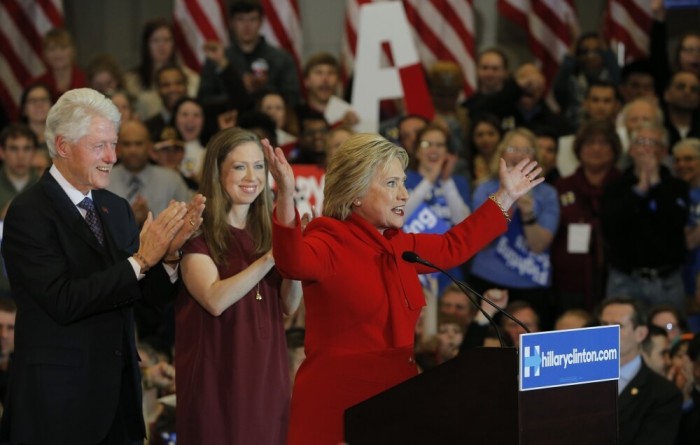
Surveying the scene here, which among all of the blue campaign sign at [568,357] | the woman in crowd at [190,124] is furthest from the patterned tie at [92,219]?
the woman in crowd at [190,124]

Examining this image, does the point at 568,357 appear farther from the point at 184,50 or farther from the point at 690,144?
the point at 184,50

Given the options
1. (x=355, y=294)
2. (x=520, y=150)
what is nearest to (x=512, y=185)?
(x=355, y=294)

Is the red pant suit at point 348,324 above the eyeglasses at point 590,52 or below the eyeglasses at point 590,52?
below

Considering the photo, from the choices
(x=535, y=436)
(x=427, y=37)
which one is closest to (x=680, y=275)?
(x=427, y=37)

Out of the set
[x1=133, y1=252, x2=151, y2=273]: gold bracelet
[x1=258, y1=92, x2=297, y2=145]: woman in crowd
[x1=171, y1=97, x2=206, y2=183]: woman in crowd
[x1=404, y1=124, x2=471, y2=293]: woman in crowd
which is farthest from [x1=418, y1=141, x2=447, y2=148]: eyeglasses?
[x1=133, y1=252, x2=151, y2=273]: gold bracelet

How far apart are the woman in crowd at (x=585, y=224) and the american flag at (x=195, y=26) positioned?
151 inches

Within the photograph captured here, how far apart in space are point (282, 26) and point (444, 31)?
53.1 inches

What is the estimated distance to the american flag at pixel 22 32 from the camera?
10922 mm

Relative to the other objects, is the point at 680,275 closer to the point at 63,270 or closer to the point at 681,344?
the point at 681,344

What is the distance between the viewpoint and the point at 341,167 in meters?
4.11

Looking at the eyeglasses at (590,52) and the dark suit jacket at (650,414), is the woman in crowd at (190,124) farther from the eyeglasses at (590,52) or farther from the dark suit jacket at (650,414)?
the dark suit jacket at (650,414)

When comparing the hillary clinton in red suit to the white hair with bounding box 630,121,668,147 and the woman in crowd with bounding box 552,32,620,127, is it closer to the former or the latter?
the white hair with bounding box 630,121,668,147

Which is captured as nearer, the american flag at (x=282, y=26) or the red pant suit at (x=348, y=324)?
the red pant suit at (x=348, y=324)

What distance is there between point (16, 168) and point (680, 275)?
4035 mm
